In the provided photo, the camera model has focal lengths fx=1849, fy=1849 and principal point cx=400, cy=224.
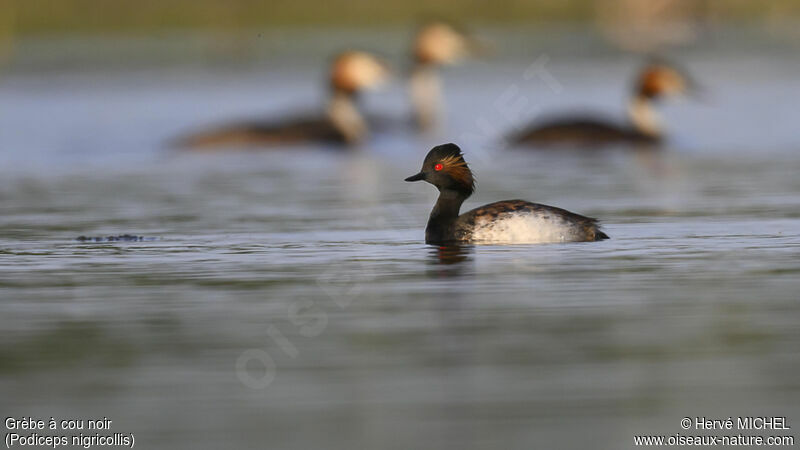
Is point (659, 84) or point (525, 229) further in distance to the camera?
point (659, 84)

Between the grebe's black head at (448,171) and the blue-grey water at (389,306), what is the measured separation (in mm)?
560

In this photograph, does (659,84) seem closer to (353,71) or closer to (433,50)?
(353,71)

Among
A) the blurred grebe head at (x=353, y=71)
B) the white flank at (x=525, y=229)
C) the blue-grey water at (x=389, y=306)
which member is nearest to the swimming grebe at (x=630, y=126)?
the blue-grey water at (x=389, y=306)

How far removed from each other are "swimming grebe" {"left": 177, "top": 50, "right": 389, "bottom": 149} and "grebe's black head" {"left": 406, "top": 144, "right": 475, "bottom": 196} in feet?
41.6

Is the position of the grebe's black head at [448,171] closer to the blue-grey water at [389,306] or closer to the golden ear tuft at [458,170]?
the golden ear tuft at [458,170]

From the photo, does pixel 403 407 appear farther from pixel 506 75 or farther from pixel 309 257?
pixel 506 75

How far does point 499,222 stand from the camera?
13344mm

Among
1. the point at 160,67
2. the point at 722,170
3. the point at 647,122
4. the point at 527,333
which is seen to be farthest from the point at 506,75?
the point at 527,333

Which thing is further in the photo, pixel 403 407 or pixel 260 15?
pixel 260 15

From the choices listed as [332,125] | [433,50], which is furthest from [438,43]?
[332,125]

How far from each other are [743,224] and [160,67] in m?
33.7

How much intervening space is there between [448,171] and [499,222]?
0.71 m

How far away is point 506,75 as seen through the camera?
4041cm

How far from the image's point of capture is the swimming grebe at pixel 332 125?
2642 centimetres
